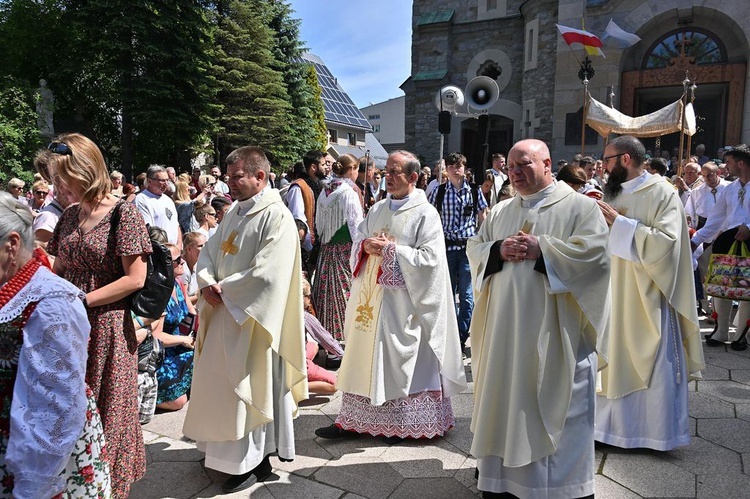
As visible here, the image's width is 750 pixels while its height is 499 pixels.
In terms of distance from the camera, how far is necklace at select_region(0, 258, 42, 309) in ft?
5.54

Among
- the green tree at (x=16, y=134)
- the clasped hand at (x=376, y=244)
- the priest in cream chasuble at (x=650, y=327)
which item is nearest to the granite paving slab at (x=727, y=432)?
the priest in cream chasuble at (x=650, y=327)

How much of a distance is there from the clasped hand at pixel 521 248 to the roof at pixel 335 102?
1626 inches

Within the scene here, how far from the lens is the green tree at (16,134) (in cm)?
1652

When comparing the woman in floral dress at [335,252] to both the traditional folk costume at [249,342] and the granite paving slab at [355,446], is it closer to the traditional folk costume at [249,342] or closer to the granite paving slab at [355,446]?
the granite paving slab at [355,446]

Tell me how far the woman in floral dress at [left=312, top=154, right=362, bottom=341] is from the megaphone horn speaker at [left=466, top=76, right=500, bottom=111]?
4.27m

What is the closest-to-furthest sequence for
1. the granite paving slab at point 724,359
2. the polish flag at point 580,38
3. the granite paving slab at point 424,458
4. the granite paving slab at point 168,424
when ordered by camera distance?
the granite paving slab at point 424,458
the granite paving slab at point 168,424
the granite paving slab at point 724,359
the polish flag at point 580,38

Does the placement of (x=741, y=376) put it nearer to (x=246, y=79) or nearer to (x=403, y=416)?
(x=403, y=416)

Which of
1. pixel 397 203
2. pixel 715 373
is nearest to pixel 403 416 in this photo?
pixel 397 203

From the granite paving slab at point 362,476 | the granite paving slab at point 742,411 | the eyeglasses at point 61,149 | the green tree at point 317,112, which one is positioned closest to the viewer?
the eyeglasses at point 61,149

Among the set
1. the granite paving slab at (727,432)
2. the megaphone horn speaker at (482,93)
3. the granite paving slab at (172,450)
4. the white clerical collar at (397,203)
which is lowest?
the granite paving slab at (172,450)

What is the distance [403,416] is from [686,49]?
60.4ft

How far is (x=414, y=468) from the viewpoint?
343 cm

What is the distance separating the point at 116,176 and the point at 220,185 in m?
6.26

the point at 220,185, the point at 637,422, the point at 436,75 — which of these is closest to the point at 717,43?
the point at 436,75
